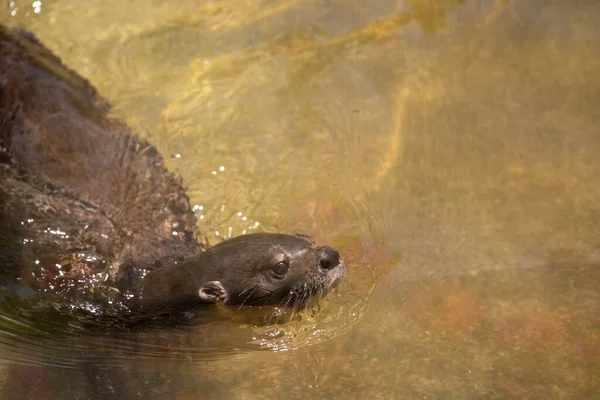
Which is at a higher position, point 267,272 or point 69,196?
point 69,196

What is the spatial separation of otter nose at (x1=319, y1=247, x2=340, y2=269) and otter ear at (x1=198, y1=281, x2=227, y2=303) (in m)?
0.43

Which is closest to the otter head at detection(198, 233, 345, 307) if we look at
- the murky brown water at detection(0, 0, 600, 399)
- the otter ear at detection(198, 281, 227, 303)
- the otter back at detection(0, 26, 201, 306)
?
the otter ear at detection(198, 281, 227, 303)

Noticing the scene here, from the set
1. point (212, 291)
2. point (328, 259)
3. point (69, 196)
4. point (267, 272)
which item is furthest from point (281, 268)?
point (69, 196)

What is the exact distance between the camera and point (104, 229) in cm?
371

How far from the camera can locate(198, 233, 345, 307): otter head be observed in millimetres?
3264

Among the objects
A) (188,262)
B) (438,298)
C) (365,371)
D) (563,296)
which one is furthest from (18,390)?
(563,296)

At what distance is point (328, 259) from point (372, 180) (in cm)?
85

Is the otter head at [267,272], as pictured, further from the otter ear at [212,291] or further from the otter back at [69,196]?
the otter back at [69,196]

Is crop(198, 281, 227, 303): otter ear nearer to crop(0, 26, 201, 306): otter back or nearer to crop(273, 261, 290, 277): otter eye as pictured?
crop(273, 261, 290, 277): otter eye

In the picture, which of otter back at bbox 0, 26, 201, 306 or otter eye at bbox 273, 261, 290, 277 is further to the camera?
otter back at bbox 0, 26, 201, 306

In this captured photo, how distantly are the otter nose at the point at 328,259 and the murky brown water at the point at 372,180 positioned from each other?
23 cm

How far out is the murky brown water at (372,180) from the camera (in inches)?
116

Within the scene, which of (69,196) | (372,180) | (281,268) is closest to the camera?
(281,268)

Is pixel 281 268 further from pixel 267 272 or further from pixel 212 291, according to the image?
pixel 212 291
